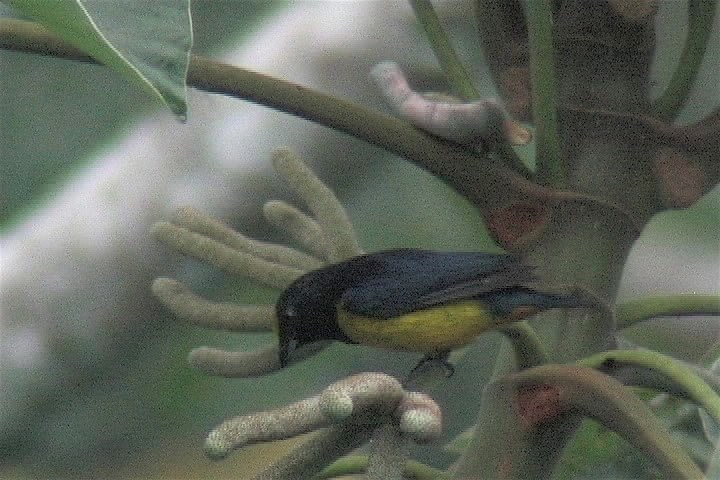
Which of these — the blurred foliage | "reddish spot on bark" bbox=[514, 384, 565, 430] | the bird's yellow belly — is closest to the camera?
"reddish spot on bark" bbox=[514, 384, 565, 430]

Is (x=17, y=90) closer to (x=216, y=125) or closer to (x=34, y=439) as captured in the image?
(x=216, y=125)

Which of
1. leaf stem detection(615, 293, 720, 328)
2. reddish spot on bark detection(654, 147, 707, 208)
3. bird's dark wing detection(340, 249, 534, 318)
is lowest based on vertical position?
bird's dark wing detection(340, 249, 534, 318)

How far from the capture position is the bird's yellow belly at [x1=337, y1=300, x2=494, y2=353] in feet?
2.20

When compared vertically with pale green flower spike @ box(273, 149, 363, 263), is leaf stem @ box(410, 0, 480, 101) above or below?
above

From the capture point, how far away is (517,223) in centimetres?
64

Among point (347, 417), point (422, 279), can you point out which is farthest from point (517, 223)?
point (347, 417)

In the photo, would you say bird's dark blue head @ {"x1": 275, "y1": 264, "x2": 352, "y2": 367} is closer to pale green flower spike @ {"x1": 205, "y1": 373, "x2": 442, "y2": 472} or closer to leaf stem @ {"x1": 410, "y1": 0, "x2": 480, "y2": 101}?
leaf stem @ {"x1": 410, "y1": 0, "x2": 480, "y2": 101}

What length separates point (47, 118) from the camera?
865 millimetres

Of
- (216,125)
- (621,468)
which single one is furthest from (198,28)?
(621,468)

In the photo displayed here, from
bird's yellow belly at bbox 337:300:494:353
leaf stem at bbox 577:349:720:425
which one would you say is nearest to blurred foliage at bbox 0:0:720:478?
bird's yellow belly at bbox 337:300:494:353

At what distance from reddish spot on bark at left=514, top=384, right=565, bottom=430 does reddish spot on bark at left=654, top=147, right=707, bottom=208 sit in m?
0.13

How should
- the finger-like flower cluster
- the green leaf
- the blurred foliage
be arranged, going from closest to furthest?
the green leaf, the finger-like flower cluster, the blurred foliage

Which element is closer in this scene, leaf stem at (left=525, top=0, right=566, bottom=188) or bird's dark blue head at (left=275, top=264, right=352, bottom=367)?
leaf stem at (left=525, top=0, right=566, bottom=188)

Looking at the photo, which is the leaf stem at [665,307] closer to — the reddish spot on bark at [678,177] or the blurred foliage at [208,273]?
the reddish spot on bark at [678,177]
